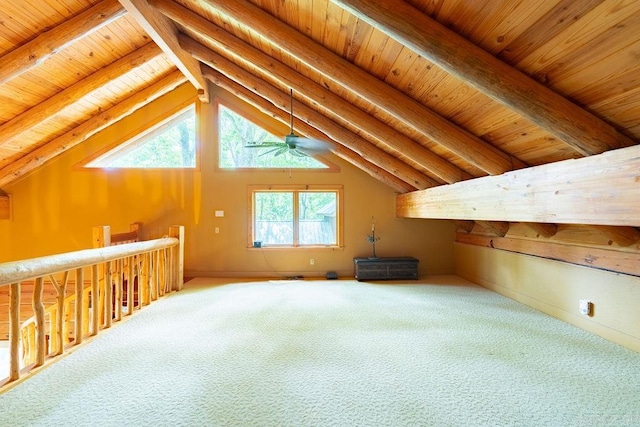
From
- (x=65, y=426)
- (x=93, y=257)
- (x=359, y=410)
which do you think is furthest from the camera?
(x=93, y=257)

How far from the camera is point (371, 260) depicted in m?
5.48

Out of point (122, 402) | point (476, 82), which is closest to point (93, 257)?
point (122, 402)

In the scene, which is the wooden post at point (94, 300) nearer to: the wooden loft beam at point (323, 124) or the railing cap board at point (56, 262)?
the railing cap board at point (56, 262)

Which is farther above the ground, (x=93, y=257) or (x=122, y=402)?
(x=93, y=257)

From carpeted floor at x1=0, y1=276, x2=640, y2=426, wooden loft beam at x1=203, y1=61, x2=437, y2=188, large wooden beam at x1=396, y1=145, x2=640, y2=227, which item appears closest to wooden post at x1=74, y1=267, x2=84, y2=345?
carpeted floor at x1=0, y1=276, x2=640, y2=426

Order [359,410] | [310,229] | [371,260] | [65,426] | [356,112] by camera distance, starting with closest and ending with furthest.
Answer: [65,426] < [359,410] < [356,112] < [371,260] < [310,229]

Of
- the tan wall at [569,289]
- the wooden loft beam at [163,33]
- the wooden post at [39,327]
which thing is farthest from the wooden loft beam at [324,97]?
the wooden post at [39,327]

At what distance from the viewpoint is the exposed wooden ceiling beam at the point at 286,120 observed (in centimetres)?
513

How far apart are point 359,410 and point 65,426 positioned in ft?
5.53

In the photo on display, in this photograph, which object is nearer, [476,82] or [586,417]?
[586,417]

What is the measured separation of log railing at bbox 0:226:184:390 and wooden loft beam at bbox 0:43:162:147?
7.31 ft

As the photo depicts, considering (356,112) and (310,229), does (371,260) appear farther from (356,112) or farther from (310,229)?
(356,112)

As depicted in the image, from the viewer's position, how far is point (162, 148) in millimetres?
5828

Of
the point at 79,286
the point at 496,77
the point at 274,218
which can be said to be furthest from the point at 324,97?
the point at 79,286
